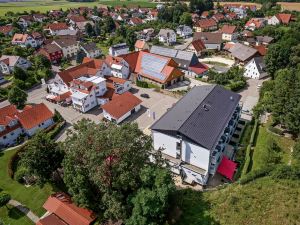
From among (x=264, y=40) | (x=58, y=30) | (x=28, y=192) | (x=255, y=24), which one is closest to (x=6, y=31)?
(x=58, y=30)

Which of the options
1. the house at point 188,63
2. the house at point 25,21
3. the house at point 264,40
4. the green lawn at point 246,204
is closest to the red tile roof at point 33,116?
the green lawn at point 246,204

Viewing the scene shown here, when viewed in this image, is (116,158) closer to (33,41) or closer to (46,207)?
(46,207)

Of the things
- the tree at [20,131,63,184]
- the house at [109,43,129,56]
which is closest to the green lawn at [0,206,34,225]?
the tree at [20,131,63,184]

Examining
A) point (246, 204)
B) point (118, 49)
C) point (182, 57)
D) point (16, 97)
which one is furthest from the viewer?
point (118, 49)

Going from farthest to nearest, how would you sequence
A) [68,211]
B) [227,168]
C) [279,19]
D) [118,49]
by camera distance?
[279,19]
[118,49]
[227,168]
[68,211]

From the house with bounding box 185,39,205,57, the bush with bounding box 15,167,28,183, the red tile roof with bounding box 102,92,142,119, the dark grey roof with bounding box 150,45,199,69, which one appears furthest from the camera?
the house with bounding box 185,39,205,57

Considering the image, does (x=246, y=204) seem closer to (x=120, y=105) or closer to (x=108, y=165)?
(x=108, y=165)

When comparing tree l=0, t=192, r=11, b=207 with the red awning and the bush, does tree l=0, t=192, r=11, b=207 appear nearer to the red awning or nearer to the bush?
the bush

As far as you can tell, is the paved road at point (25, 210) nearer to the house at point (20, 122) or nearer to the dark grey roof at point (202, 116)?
the house at point (20, 122)
